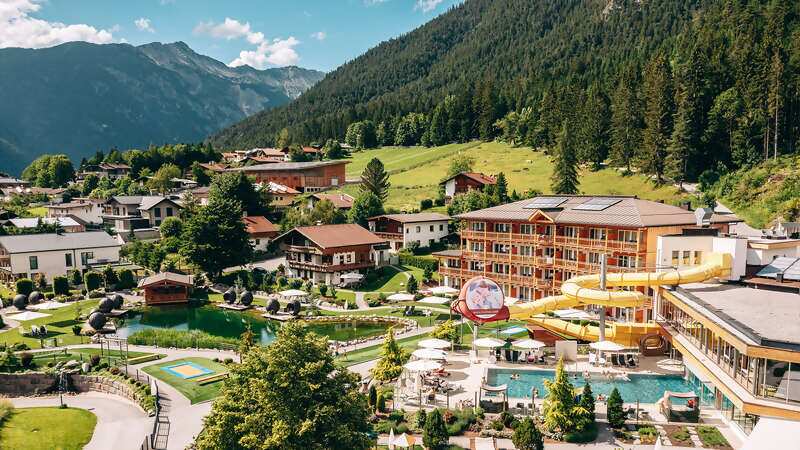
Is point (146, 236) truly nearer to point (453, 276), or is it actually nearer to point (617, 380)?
point (453, 276)

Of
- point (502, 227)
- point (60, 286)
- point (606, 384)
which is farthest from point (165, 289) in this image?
point (606, 384)

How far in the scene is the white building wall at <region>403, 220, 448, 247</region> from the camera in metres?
78.1

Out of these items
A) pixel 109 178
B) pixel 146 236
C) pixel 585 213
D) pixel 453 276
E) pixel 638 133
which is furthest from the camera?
pixel 109 178

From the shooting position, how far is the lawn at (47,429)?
101 ft

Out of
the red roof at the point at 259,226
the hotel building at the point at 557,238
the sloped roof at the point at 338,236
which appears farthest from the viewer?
the red roof at the point at 259,226

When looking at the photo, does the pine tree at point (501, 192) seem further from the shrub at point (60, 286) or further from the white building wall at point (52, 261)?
the shrub at point (60, 286)

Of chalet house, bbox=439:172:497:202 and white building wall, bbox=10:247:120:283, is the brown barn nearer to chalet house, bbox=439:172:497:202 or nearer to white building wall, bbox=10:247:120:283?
white building wall, bbox=10:247:120:283

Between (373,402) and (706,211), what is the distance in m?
33.1

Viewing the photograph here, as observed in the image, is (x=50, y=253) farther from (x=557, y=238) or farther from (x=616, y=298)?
(x=616, y=298)

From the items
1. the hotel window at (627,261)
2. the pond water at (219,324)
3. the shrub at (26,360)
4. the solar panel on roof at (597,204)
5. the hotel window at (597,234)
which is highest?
the solar panel on roof at (597,204)

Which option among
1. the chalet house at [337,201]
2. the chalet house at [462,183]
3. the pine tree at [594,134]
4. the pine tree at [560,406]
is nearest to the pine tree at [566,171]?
the pine tree at [594,134]

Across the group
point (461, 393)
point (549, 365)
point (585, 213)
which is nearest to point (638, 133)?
point (585, 213)

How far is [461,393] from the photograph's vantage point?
35031 millimetres

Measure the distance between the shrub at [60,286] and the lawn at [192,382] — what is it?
32.3 metres
